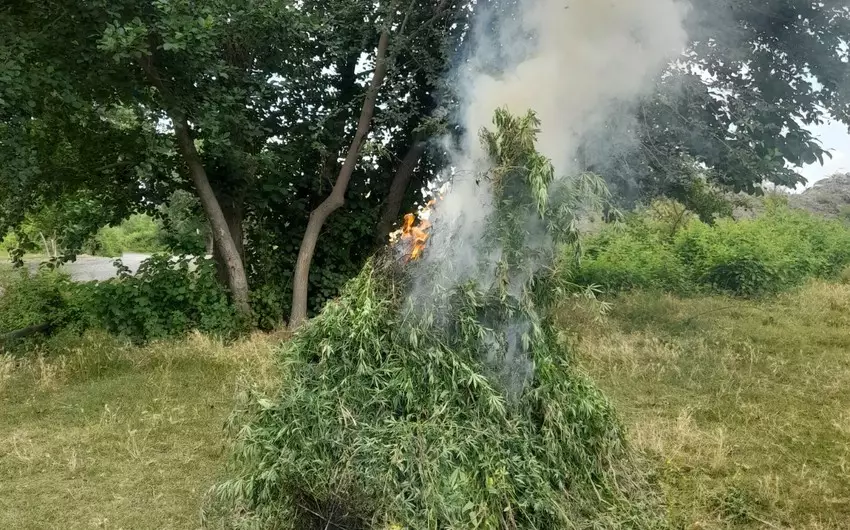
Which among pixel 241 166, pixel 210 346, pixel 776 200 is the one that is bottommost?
pixel 210 346

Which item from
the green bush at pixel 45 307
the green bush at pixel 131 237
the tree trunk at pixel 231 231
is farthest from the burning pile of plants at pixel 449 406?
the green bush at pixel 131 237

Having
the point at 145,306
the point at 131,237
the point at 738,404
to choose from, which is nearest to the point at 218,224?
the point at 145,306

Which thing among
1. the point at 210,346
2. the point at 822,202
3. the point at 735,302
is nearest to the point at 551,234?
the point at 210,346

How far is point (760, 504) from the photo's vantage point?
4.11 meters

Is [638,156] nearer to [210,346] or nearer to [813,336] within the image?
[813,336]

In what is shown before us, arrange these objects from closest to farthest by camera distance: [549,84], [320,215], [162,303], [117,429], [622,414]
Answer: [549,84], [117,429], [622,414], [162,303], [320,215]

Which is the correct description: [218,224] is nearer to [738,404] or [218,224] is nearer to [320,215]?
[320,215]

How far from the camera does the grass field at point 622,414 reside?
4.12 metres

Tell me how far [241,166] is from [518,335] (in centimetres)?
582

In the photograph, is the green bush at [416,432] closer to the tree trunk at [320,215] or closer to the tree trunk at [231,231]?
the tree trunk at [320,215]

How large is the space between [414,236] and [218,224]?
5409 millimetres

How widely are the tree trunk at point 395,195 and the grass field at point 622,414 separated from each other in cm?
281

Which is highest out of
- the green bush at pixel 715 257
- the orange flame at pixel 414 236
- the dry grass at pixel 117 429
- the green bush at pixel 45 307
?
the green bush at pixel 715 257

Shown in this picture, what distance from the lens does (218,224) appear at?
28.0ft
